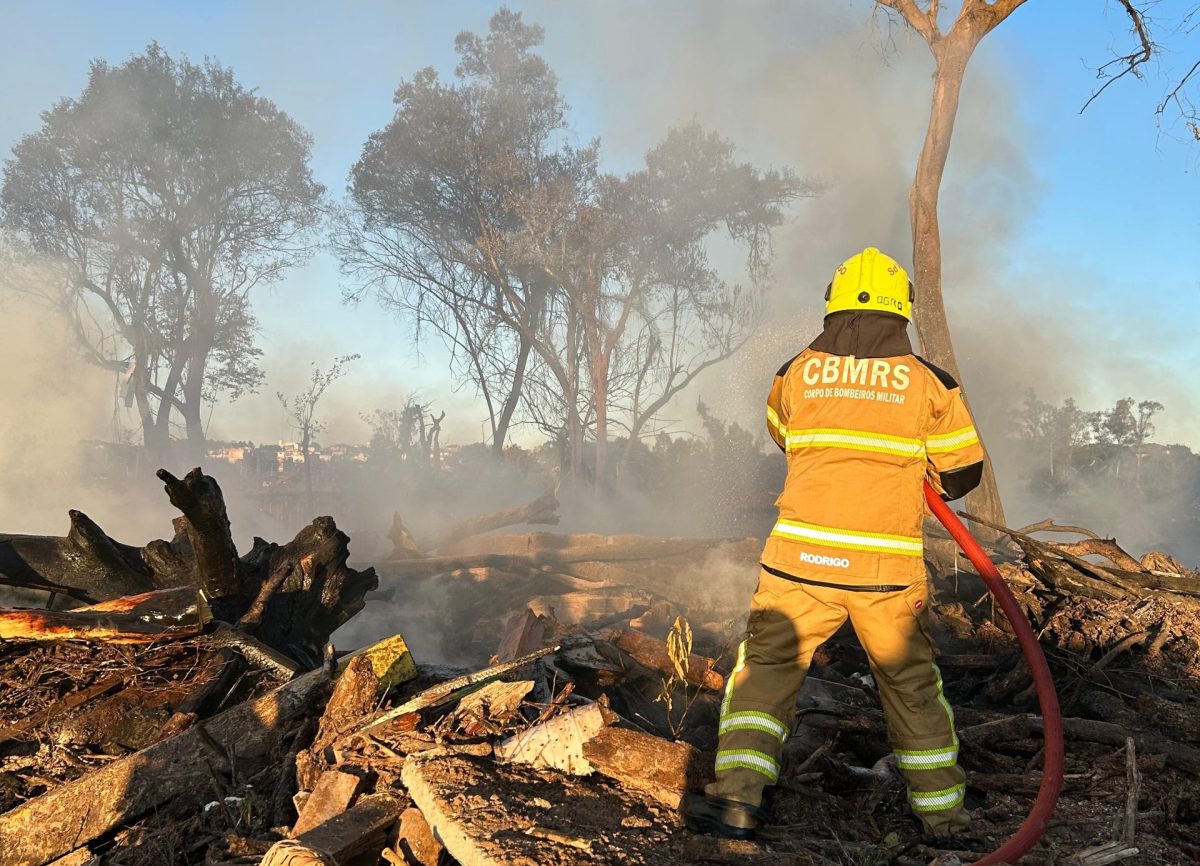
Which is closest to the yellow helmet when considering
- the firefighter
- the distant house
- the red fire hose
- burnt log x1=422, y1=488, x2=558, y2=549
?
the firefighter

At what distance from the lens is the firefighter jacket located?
263cm

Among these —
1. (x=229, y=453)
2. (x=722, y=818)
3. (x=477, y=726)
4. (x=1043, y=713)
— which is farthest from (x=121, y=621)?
(x=229, y=453)

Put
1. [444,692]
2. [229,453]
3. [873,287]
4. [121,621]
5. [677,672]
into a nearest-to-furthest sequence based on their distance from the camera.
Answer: [873,287] < [444,692] < [677,672] < [121,621] < [229,453]

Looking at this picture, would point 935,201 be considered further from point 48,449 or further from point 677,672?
point 48,449

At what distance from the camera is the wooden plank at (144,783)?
2.57 m

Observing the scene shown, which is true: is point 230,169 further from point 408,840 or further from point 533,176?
point 408,840

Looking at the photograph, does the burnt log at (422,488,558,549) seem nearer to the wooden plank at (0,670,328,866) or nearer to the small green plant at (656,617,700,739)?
the small green plant at (656,617,700,739)

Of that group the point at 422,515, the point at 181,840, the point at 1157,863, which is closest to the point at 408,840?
the point at 181,840

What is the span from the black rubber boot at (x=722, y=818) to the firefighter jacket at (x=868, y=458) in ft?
2.55

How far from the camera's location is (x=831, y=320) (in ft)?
9.46

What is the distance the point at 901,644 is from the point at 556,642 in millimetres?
1590

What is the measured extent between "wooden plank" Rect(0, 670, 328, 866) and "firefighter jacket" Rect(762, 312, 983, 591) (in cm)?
214

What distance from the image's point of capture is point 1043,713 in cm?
244

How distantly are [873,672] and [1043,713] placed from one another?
522mm
